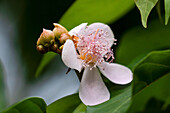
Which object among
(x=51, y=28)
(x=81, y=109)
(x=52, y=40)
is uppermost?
(x=52, y=40)

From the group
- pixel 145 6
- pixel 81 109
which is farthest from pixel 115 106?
pixel 145 6

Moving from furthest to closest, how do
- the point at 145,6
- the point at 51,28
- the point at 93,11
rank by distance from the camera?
the point at 51,28, the point at 93,11, the point at 145,6

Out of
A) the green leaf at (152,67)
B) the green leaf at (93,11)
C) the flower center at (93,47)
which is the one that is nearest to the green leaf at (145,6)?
the green leaf at (152,67)

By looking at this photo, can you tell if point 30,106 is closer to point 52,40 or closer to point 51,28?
point 52,40

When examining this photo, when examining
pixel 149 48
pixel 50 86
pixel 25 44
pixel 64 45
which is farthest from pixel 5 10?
pixel 64 45

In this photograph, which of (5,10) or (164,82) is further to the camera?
(5,10)

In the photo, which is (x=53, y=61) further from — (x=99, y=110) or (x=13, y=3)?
(x=99, y=110)
